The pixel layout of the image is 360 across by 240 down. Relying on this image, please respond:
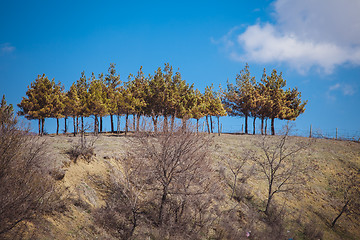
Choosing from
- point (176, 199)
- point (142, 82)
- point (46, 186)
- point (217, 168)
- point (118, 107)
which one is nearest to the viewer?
point (46, 186)

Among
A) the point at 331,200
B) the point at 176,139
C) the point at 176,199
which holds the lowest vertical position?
the point at 331,200

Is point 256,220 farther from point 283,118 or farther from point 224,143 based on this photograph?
point 283,118

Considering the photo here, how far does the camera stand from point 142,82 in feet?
179

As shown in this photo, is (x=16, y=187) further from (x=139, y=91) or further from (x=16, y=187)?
(x=139, y=91)

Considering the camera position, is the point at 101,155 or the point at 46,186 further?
the point at 101,155

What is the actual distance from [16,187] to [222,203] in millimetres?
18408

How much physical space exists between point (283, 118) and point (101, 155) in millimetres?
Answer: 49704

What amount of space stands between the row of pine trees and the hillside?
A: 13.1 m

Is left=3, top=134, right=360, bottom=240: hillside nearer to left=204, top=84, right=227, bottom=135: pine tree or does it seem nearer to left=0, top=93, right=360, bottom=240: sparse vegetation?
left=0, top=93, right=360, bottom=240: sparse vegetation

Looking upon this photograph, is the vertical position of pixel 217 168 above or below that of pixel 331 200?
above

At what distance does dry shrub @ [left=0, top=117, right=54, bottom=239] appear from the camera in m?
10.6

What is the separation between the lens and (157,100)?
149ft

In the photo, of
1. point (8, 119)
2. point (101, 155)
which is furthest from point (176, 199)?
point (8, 119)

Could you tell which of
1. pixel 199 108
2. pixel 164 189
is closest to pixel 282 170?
pixel 199 108
